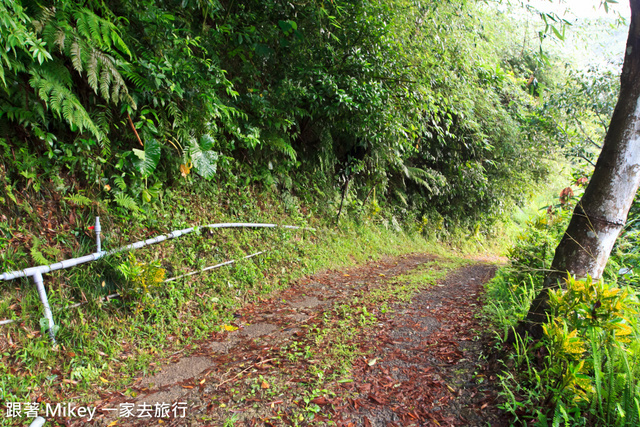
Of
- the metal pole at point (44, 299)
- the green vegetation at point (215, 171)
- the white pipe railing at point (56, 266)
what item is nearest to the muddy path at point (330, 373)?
the green vegetation at point (215, 171)

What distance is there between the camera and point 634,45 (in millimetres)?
2564

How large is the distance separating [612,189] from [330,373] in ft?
8.26

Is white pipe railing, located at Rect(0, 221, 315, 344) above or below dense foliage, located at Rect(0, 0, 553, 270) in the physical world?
below

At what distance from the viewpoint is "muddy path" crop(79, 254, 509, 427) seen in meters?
2.36

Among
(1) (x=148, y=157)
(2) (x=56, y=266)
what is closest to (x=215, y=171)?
(1) (x=148, y=157)

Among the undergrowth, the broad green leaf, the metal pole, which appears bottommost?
the undergrowth

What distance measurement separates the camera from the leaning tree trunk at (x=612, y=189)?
2.49 metres

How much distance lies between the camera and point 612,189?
8.27 ft

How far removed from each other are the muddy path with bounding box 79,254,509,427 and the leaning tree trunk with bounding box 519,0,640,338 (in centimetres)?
77

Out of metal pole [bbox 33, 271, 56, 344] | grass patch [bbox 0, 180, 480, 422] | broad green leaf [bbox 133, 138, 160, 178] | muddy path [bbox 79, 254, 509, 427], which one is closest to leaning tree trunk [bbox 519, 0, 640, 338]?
muddy path [bbox 79, 254, 509, 427]

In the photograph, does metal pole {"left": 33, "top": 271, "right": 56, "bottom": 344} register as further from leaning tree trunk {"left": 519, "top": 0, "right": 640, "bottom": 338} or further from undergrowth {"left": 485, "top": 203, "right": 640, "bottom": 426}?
leaning tree trunk {"left": 519, "top": 0, "right": 640, "bottom": 338}

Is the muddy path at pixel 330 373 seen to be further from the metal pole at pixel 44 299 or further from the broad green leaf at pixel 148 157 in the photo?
the broad green leaf at pixel 148 157

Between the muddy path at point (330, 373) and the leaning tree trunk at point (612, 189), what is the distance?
2.53 feet

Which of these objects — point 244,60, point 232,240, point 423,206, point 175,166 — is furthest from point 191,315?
point 423,206
